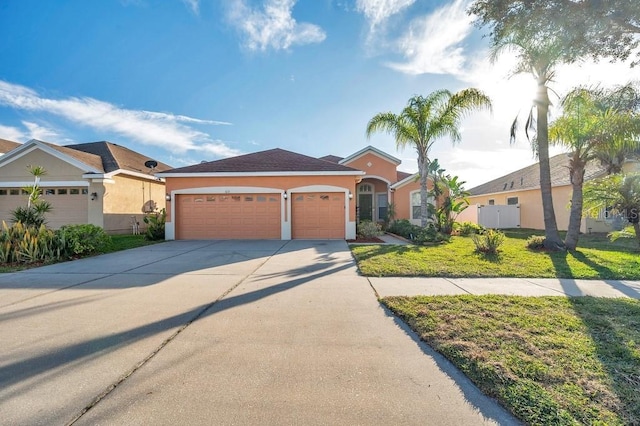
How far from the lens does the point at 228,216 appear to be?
13609 mm

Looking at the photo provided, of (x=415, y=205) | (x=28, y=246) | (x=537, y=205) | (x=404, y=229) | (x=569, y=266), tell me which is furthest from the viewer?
(x=415, y=205)

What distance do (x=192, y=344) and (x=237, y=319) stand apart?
30.7 inches

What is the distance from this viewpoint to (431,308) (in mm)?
4223

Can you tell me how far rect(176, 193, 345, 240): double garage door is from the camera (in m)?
13.5

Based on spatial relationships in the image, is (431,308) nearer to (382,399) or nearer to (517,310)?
(517,310)

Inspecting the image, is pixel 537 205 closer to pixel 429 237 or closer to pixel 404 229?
pixel 404 229

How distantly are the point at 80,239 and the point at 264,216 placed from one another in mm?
6882

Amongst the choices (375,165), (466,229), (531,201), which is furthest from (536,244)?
(375,165)

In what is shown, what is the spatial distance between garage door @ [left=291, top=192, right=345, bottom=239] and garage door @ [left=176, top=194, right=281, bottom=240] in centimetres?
93

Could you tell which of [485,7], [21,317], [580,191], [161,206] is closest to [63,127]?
[161,206]

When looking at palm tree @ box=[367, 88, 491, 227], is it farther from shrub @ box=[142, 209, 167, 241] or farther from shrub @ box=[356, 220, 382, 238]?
shrub @ box=[142, 209, 167, 241]

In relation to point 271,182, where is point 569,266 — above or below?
below

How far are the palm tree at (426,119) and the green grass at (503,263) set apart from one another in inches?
185

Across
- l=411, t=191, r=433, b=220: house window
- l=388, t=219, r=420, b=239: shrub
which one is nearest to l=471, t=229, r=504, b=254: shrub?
l=388, t=219, r=420, b=239: shrub
